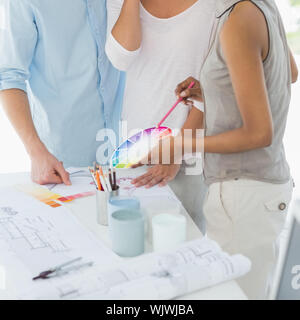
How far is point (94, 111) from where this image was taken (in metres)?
1.49

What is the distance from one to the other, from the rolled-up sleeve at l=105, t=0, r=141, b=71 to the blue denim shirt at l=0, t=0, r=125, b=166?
3 centimetres

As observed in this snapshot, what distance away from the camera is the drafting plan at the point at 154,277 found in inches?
27.2

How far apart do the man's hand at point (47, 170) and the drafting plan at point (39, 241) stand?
131mm

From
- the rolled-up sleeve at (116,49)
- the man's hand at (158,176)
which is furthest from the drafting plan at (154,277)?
the rolled-up sleeve at (116,49)

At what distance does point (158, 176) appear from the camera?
1255 mm

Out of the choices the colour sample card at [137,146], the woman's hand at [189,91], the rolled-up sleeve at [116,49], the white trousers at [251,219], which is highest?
the rolled-up sleeve at [116,49]

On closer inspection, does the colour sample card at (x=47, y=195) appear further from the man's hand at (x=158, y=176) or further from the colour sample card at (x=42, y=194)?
the man's hand at (x=158, y=176)

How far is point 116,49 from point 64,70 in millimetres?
205

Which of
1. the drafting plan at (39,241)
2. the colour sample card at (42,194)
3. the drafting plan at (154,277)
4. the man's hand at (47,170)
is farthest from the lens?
the man's hand at (47,170)

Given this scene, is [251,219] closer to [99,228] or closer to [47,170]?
[99,228]

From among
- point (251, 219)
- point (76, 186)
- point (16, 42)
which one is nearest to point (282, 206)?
Answer: point (251, 219)

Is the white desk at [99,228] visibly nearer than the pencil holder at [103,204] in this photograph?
Yes
